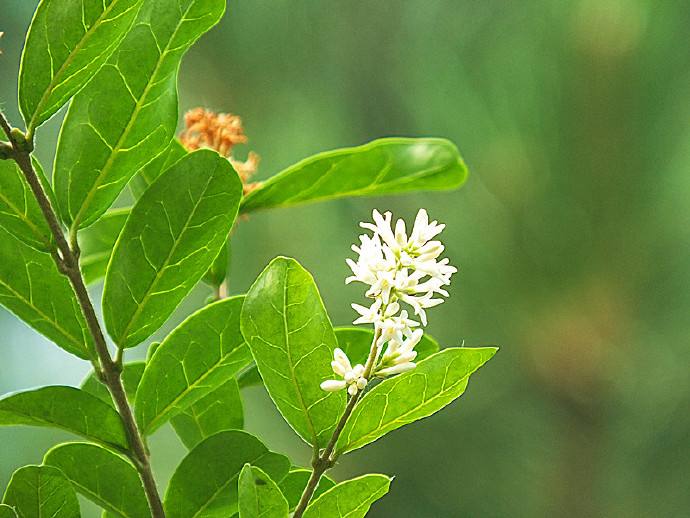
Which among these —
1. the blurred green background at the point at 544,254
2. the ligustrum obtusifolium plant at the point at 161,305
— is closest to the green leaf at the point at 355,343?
the ligustrum obtusifolium plant at the point at 161,305

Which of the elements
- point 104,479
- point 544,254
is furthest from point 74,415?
point 544,254

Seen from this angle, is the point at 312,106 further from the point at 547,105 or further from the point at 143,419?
the point at 143,419

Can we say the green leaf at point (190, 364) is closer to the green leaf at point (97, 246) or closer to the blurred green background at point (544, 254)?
the green leaf at point (97, 246)

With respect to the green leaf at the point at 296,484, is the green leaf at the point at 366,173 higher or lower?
higher

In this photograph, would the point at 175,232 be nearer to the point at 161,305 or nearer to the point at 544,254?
the point at 161,305

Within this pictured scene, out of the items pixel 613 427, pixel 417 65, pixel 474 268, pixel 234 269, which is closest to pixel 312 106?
pixel 417 65

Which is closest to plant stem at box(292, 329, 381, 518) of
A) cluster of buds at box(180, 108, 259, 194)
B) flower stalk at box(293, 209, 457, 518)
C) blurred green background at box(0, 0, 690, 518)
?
flower stalk at box(293, 209, 457, 518)
